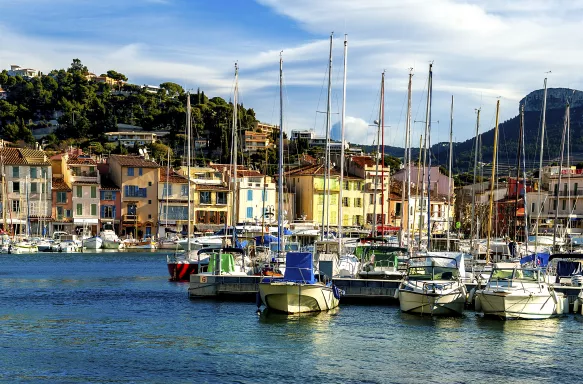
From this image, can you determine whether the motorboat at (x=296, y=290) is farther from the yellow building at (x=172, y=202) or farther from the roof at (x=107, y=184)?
the roof at (x=107, y=184)

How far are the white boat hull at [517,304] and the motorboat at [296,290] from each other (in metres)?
6.56

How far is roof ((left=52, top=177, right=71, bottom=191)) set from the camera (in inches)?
4078

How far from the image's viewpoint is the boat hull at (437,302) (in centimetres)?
3728

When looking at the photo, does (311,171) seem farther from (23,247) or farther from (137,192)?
(23,247)

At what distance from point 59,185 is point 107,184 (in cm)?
560

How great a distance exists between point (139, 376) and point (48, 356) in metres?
4.51

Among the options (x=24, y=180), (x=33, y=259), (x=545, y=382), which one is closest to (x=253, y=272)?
(x=545, y=382)

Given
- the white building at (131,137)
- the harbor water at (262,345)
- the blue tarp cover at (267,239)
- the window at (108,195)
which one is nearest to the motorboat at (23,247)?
the window at (108,195)

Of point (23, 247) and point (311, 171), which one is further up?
point (311, 171)

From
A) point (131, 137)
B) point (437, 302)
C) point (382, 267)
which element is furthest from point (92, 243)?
point (131, 137)

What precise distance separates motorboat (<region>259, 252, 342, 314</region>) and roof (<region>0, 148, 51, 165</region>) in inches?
2759

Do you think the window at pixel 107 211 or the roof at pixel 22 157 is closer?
the roof at pixel 22 157

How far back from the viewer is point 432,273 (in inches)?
1528

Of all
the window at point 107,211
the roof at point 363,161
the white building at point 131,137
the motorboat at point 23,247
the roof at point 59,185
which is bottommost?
the motorboat at point 23,247
